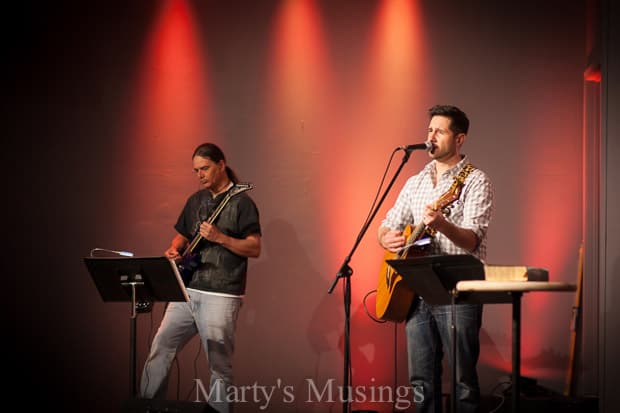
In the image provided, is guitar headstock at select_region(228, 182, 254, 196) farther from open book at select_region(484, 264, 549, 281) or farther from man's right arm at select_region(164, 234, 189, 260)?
open book at select_region(484, 264, 549, 281)

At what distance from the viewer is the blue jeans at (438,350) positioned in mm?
3732

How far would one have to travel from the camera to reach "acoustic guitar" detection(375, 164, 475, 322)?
12.7 feet

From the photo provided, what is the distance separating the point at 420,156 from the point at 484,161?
0.47 metres

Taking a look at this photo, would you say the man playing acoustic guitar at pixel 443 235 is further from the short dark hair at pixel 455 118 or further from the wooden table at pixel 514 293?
the wooden table at pixel 514 293

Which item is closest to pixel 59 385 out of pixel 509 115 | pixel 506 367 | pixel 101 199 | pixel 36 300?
pixel 36 300

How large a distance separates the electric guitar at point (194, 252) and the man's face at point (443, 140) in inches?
48.8

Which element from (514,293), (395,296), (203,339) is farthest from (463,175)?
(203,339)

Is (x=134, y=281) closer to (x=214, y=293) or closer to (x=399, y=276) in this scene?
(x=214, y=293)

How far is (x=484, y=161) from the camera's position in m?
5.41

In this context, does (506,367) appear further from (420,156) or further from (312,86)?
(312,86)

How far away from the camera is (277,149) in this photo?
18.7 feet

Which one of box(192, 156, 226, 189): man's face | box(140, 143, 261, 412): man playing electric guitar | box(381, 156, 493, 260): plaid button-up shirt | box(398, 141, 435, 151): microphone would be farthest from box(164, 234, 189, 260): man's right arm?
box(398, 141, 435, 151): microphone

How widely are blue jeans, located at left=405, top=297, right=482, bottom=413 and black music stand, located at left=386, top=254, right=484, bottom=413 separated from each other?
518mm

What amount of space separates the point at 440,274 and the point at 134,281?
180 centimetres
